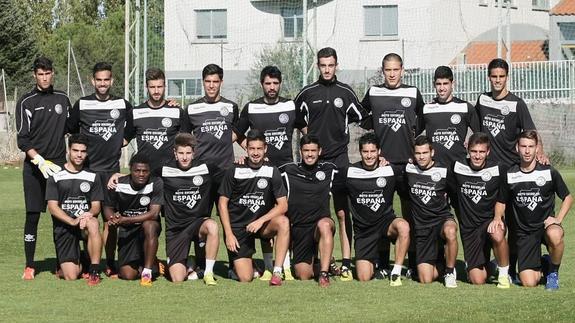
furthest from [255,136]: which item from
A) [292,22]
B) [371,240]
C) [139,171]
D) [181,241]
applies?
[292,22]

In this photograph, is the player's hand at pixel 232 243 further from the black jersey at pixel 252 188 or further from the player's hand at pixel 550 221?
the player's hand at pixel 550 221

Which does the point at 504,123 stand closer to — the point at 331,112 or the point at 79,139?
the point at 331,112

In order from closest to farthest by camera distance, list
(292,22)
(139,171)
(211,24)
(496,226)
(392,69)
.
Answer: (496,226)
(139,171)
(392,69)
(292,22)
(211,24)

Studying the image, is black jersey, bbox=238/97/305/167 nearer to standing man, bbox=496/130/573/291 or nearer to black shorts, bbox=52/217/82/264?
black shorts, bbox=52/217/82/264

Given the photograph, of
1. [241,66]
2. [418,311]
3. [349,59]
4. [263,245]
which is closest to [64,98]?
[263,245]

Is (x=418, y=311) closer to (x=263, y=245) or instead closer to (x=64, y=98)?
(x=263, y=245)

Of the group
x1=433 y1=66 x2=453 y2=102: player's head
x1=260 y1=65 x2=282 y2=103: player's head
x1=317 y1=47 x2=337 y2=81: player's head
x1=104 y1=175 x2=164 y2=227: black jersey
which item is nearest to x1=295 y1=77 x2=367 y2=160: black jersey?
x1=317 y1=47 x2=337 y2=81: player's head

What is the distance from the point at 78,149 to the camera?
11.0 m

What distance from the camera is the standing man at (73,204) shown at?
11.0 metres

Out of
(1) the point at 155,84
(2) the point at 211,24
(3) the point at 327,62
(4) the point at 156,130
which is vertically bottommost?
(4) the point at 156,130

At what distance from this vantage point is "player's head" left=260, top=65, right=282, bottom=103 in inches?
445

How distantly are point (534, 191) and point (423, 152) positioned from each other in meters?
1.10

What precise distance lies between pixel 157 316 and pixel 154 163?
297 cm

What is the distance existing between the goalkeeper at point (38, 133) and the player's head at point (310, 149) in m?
2.49
